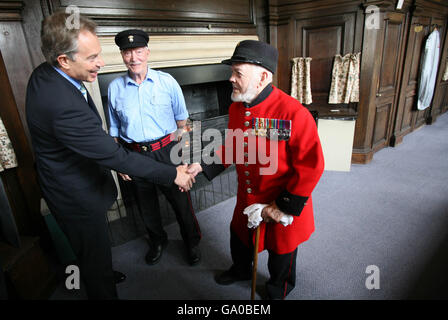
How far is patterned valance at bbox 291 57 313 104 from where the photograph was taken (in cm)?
332

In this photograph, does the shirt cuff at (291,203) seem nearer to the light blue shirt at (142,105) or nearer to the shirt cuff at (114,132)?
the light blue shirt at (142,105)

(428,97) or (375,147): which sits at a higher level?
(428,97)

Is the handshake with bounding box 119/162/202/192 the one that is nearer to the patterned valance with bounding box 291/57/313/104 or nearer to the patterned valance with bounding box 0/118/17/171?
the patterned valance with bounding box 0/118/17/171

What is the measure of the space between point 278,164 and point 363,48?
2584 mm

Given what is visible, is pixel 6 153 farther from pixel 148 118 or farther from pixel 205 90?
pixel 205 90

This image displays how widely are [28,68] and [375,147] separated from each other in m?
3.96

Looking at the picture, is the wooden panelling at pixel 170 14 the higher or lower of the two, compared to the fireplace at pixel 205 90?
higher

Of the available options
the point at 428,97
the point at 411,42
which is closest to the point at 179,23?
the point at 411,42

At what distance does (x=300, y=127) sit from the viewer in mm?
1123

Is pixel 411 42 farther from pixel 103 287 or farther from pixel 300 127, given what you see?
pixel 103 287

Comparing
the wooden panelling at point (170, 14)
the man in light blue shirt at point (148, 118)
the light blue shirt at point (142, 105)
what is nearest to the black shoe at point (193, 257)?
the man in light blue shirt at point (148, 118)

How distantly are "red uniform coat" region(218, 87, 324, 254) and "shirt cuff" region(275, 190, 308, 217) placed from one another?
18 mm

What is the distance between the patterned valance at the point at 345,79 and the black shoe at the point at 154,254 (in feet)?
8.62

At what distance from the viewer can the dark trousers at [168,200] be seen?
183cm
